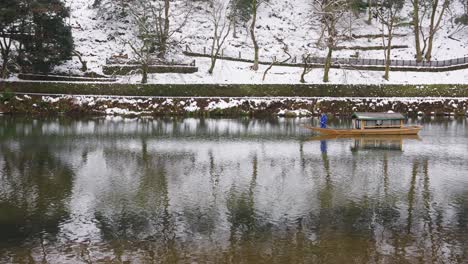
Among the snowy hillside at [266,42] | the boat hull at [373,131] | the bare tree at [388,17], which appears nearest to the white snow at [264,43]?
the snowy hillside at [266,42]

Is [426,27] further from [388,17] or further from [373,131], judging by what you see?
[373,131]

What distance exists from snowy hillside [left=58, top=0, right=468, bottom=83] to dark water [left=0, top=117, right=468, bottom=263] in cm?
2472

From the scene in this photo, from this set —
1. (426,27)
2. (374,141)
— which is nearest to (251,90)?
(374,141)

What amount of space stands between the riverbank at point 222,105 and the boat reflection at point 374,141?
1462 centimetres

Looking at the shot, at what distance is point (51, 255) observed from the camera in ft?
42.2

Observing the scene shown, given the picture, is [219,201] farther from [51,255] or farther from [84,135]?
[84,135]

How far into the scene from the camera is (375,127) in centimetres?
3819

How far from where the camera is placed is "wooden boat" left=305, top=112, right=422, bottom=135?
37.1 meters

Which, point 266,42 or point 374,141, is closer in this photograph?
point 374,141

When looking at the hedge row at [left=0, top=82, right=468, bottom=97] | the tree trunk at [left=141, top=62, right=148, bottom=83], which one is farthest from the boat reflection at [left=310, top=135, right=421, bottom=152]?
the tree trunk at [left=141, top=62, right=148, bottom=83]

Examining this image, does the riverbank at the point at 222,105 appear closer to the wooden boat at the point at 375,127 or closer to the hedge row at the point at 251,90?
the hedge row at the point at 251,90

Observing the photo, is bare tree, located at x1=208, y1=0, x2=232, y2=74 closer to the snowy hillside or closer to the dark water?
the snowy hillside

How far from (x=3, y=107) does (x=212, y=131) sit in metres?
24.4

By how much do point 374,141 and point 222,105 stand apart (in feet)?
67.7
